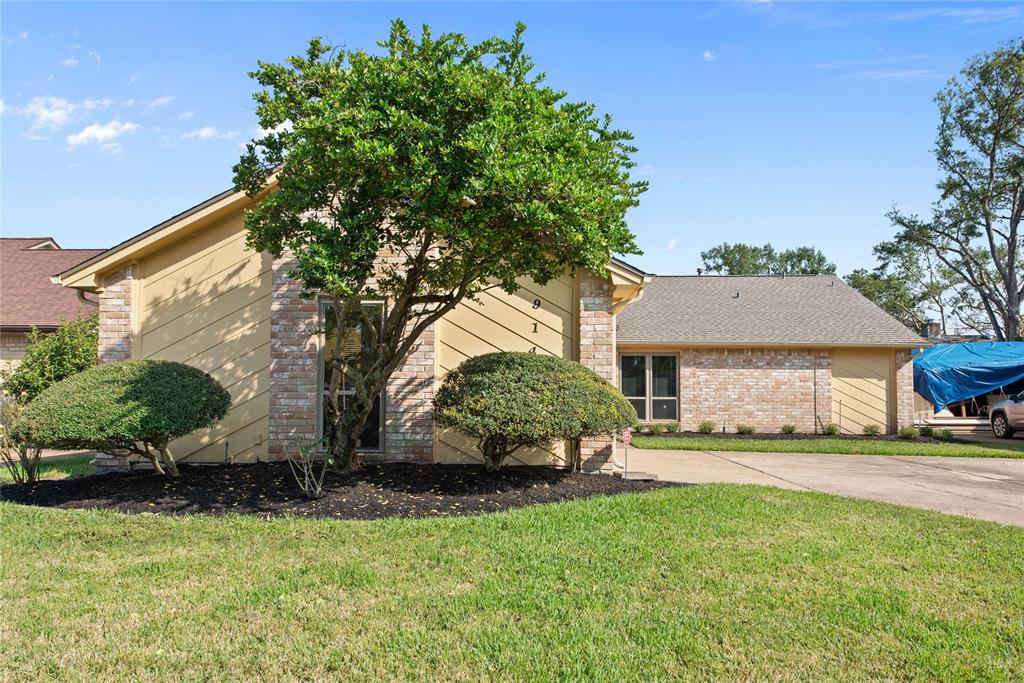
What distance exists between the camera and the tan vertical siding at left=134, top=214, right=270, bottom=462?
948 cm

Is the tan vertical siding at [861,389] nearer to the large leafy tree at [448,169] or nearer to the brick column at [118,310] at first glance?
the large leafy tree at [448,169]

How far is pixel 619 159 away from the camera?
707 cm

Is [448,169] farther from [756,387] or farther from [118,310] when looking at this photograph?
[756,387]

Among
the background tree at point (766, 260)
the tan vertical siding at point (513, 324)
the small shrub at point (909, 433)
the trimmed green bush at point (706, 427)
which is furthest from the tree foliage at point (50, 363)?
the background tree at point (766, 260)

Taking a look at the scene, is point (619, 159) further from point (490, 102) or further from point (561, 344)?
point (561, 344)

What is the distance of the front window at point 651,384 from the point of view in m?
17.6

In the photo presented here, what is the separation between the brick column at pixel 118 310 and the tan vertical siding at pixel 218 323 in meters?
0.16

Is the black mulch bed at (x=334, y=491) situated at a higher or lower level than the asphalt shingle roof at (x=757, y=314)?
lower

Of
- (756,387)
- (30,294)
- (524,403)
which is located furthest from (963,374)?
(30,294)

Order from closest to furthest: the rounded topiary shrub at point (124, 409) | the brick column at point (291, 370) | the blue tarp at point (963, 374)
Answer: the rounded topiary shrub at point (124, 409), the brick column at point (291, 370), the blue tarp at point (963, 374)

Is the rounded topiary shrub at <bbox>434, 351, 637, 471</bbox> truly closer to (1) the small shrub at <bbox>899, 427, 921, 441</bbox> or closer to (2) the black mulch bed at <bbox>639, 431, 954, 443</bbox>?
(2) the black mulch bed at <bbox>639, 431, 954, 443</bbox>

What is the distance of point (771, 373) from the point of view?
17375 millimetres

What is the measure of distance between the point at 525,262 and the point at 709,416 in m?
11.8

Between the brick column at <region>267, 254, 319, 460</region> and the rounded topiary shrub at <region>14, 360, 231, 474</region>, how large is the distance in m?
1.27
